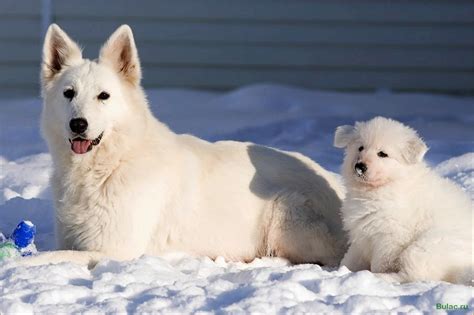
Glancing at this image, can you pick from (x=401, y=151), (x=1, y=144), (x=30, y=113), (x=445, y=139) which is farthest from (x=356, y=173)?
(x=30, y=113)

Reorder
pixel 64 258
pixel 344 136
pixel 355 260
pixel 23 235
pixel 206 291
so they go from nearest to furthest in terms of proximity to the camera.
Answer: pixel 206 291, pixel 64 258, pixel 355 260, pixel 344 136, pixel 23 235

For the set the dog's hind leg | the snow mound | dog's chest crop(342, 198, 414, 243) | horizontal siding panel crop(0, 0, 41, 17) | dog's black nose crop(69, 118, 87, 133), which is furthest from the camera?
horizontal siding panel crop(0, 0, 41, 17)

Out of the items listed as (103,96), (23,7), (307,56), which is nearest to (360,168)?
(103,96)

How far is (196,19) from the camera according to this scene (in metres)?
12.2

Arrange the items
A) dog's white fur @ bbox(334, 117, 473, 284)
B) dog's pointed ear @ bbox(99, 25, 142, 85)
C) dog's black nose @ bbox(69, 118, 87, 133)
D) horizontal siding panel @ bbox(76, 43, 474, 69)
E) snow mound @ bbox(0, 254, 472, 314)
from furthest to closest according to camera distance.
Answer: horizontal siding panel @ bbox(76, 43, 474, 69)
dog's pointed ear @ bbox(99, 25, 142, 85)
dog's black nose @ bbox(69, 118, 87, 133)
dog's white fur @ bbox(334, 117, 473, 284)
snow mound @ bbox(0, 254, 472, 314)

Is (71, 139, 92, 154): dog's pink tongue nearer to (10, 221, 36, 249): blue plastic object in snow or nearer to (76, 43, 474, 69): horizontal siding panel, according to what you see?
(10, 221, 36, 249): blue plastic object in snow

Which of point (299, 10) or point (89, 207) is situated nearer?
point (89, 207)

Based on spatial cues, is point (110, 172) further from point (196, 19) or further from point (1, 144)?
point (196, 19)

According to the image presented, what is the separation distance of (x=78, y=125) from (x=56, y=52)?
2.06ft

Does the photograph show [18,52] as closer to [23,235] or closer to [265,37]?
[265,37]

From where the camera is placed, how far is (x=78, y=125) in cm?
535

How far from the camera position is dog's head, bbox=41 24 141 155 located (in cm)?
542

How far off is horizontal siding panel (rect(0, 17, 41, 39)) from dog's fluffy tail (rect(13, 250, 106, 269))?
7424mm

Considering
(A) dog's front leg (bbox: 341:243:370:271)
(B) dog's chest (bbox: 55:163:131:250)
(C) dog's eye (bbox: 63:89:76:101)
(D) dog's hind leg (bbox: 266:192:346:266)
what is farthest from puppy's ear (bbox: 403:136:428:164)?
(C) dog's eye (bbox: 63:89:76:101)
